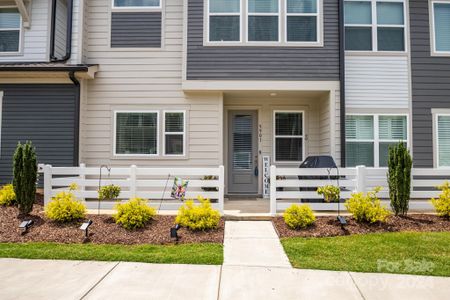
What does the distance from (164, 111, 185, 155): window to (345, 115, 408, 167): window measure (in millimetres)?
4265

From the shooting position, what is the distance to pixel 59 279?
3.93 metres

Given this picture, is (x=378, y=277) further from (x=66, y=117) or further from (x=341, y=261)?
(x=66, y=117)

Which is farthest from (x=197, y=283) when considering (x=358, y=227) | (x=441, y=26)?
(x=441, y=26)

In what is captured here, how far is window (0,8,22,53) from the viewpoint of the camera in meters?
9.00

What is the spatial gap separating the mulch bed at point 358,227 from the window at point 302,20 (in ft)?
15.5

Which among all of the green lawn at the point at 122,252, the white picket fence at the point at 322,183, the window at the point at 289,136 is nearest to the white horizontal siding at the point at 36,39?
the green lawn at the point at 122,252

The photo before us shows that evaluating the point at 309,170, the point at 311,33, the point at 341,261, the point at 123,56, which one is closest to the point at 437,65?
the point at 311,33

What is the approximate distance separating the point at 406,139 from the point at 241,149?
170 inches

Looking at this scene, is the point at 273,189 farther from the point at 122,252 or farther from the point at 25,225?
the point at 25,225

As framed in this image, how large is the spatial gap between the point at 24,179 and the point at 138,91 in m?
3.58

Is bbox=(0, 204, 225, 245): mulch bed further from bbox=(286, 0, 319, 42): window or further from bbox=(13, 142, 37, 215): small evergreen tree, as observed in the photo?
bbox=(286, 0, 319, 42): window

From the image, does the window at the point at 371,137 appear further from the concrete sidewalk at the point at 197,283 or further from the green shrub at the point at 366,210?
the concrete sidewalk at the point at 197,283

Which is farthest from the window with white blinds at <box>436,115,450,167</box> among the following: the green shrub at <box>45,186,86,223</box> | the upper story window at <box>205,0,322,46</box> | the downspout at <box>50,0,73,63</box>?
the downspout at <box>50,0,73,63</box>

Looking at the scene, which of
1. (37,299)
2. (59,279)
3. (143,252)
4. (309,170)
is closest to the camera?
(37,299)
